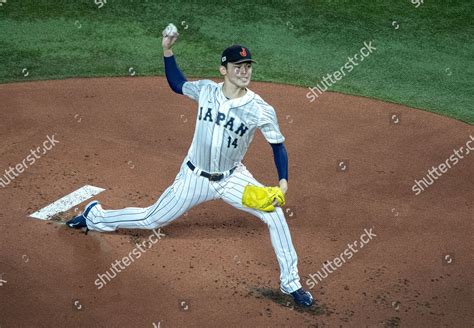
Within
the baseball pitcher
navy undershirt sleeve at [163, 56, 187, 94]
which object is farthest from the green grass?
the baseball pitcher

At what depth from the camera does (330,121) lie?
10.5 meters

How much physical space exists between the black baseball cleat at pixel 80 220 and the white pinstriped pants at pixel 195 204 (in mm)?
53

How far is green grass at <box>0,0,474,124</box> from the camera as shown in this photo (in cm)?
1166

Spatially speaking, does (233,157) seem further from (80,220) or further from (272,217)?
(80,220)

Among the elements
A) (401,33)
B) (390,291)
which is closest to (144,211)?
(390,291)

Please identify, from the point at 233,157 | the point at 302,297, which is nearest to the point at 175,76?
the point at 233,157

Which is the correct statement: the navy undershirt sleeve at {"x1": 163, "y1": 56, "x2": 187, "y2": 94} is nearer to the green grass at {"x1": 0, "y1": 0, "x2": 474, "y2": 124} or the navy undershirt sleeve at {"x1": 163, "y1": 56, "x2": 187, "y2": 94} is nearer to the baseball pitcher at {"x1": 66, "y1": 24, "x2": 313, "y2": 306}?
the baseball pitcher at {"x1": 66, "y1": 24, "x2": 313, "y2": 306}

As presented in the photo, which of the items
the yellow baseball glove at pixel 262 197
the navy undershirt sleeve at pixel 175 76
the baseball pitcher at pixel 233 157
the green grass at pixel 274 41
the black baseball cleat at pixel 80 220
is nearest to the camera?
the yellow baseball glove at pixel 262 197

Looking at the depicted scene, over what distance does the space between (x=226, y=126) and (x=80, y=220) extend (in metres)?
1.89

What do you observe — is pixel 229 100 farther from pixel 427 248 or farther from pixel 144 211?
pixel 427 248

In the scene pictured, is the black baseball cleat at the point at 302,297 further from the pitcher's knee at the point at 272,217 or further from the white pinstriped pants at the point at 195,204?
the pitcher's knee at the point at 272,217

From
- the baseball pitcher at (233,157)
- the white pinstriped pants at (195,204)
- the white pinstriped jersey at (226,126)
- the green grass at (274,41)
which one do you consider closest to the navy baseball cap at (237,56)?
the baseball pitcher at (233,157)

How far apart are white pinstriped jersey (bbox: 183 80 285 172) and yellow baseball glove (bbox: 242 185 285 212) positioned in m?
0.37

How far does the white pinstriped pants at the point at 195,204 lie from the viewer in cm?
702
